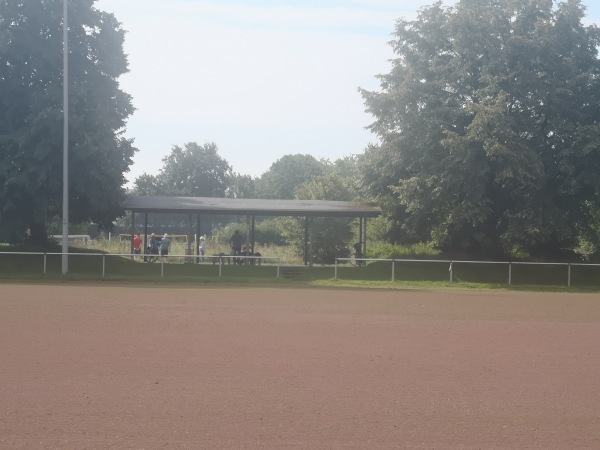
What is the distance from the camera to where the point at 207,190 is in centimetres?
11125

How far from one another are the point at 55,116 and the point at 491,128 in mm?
17605

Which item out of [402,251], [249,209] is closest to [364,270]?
[249,209]

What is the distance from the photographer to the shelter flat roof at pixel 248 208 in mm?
38969

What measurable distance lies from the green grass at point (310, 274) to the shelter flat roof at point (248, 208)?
2566 mm

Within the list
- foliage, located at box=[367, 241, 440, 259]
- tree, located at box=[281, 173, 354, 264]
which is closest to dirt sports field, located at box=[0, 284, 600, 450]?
foliage, located at box=[367, 241, 440, 259]

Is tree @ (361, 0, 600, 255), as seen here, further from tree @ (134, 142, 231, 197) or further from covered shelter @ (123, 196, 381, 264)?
tree @ (134, 142, 231, 197)

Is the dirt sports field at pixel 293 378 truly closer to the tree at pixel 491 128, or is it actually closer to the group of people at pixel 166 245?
the tree at pixel 491 128

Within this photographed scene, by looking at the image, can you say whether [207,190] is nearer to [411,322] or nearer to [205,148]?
[205,148]

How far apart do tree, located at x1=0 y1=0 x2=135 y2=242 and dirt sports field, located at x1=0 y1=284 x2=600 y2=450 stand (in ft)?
52.4

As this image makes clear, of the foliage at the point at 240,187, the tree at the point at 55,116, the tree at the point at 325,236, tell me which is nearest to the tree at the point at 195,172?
the foliage at the point at 240,187

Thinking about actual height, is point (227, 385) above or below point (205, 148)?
below

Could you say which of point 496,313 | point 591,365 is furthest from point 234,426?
point 496,313

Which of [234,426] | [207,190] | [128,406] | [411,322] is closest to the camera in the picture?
[234,426]

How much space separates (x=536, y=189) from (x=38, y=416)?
29.5 meters
